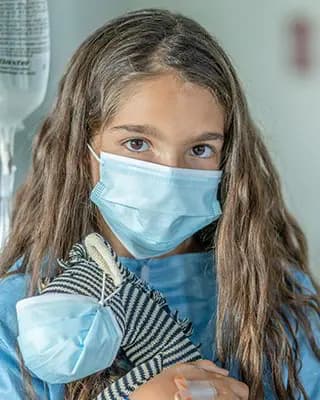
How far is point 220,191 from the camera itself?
1.40 meters

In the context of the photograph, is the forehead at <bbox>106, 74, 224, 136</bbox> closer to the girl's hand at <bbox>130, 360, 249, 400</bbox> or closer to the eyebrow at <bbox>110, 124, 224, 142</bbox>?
the eyebrow at <bbox>110, 124, 224, 142</bbox>

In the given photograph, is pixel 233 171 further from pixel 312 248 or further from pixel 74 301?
pixel 312 248

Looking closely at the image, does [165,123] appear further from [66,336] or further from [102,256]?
[66,336]

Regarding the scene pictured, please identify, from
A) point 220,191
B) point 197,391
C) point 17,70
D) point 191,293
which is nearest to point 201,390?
Answer: point 197,391

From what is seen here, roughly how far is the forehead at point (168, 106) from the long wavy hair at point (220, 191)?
1 centimetres

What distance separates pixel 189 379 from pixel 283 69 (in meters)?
0.93

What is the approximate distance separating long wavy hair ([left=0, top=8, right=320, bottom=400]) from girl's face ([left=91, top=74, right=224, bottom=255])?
0.06 feet

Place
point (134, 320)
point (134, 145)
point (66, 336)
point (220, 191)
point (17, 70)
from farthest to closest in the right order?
1. point (17, 70)
2. point (220, 191)
3. point (134, 145)
4. point (134, 320)
5. point (66, 336)

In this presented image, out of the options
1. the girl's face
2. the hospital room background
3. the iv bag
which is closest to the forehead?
the girl's face

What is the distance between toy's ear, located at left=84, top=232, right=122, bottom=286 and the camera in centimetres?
118

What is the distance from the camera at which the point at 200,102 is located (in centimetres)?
129

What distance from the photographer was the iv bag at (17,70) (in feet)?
4.95

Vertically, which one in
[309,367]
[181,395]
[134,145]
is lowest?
[309,367]

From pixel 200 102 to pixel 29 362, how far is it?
449 millimetres
